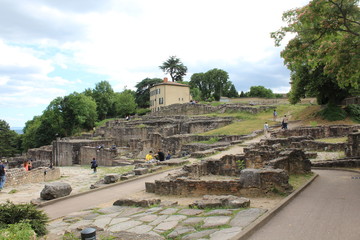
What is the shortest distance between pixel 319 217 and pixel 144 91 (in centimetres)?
7273

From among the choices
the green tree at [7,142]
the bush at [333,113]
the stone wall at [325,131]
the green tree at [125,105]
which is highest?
the green tree at [125,105]

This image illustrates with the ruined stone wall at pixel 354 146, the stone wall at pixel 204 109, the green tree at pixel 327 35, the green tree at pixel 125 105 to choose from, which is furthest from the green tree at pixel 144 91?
the green tree at pixel 327 35

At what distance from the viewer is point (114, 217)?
7.90 meters

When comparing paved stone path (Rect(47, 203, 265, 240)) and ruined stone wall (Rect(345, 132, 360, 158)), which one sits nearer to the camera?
paved stone path (Rect(47, 203, 265, 240))

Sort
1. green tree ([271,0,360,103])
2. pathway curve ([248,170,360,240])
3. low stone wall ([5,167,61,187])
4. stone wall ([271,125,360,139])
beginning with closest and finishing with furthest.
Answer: pathway curve ([248,170,360,240]) < green tree ([271,0,360,103]) < low stone wall ([5,167,61,187]) < stone wall ([271,125,360,139])

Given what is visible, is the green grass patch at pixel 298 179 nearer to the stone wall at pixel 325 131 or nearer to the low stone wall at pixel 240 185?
the low stone wall at pixel 240 185

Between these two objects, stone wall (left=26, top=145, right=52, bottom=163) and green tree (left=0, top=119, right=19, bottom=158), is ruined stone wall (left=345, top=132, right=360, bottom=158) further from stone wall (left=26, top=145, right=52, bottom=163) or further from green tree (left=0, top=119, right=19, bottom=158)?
green tree (left=0, top=119, right=19, bottom=158)

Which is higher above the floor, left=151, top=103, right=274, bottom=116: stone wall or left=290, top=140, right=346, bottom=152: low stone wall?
left=151, top=103, right=274, bottom=116: stone wall

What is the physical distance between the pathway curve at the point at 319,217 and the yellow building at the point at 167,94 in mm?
53765

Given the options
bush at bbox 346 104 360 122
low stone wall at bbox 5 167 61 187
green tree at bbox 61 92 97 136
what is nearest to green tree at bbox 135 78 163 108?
green tree at bbox 61 92 97 136

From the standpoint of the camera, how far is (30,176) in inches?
758

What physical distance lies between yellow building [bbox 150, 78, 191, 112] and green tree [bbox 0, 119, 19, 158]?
109 ft

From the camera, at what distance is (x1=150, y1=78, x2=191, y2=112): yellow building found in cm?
6353

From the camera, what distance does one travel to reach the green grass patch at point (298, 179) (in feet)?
32.8
